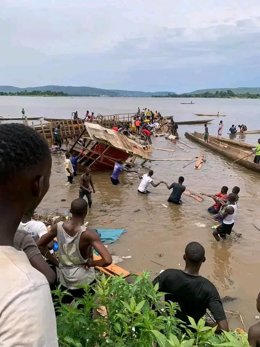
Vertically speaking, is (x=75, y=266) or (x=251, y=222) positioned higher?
(x=75, y=266)

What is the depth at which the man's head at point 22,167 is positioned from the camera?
1170mm

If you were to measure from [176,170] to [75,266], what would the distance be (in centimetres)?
1644

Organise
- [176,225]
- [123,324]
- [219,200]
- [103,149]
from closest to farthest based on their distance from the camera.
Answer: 1. [123,324]
2. [176,225]
3. [219,200]
4. [103,149]

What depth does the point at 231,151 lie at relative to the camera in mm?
23797

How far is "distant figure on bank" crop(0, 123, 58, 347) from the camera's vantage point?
35.9 inches

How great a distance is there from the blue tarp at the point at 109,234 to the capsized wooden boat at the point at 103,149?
21.4 ft

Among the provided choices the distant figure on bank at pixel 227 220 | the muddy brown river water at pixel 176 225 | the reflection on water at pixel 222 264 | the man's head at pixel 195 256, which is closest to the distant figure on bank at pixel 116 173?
the muddy brown river water at pixel 176 225

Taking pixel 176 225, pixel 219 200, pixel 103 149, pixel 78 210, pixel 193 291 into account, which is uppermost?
pixel 78 210

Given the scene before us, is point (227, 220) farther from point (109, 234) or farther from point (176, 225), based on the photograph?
point (109, 234)

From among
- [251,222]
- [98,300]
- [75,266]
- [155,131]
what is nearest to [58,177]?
[251,222]

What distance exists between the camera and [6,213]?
1191 millimetres

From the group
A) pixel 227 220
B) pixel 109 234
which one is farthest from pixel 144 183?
pixel 227 220

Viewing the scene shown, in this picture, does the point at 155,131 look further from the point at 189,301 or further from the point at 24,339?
the point at 24,339

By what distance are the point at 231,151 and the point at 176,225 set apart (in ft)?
47.8
